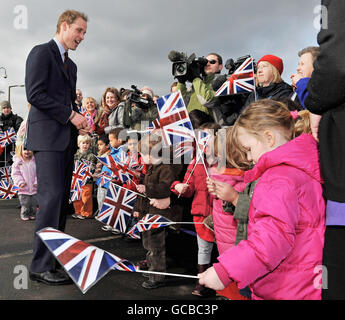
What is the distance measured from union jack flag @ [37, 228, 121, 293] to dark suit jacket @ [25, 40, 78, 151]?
5.22 ft

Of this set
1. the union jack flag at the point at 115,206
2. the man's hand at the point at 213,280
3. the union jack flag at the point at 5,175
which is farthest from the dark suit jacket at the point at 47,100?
the union jack flag at the point at 5,175

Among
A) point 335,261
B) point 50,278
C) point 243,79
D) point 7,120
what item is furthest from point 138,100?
point 7,120

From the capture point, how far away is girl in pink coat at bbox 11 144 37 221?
17.9 ft

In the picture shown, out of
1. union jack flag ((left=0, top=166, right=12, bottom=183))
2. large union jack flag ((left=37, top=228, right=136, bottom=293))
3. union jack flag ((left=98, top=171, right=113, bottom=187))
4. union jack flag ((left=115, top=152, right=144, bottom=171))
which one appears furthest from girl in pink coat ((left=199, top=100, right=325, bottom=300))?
union jack flag ((left=0, top=166, right=12, bottom=183))

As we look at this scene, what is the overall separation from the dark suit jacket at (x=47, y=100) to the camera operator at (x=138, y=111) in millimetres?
2022

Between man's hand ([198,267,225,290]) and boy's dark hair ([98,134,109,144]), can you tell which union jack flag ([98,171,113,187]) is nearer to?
boy's dark hair ([98,134,109,144])

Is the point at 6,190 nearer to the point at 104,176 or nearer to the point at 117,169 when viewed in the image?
the point at 104,176

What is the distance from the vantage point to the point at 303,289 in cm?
121

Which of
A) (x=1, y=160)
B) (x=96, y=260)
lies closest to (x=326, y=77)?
(x=96, y=260)

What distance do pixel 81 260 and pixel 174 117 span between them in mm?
1088
